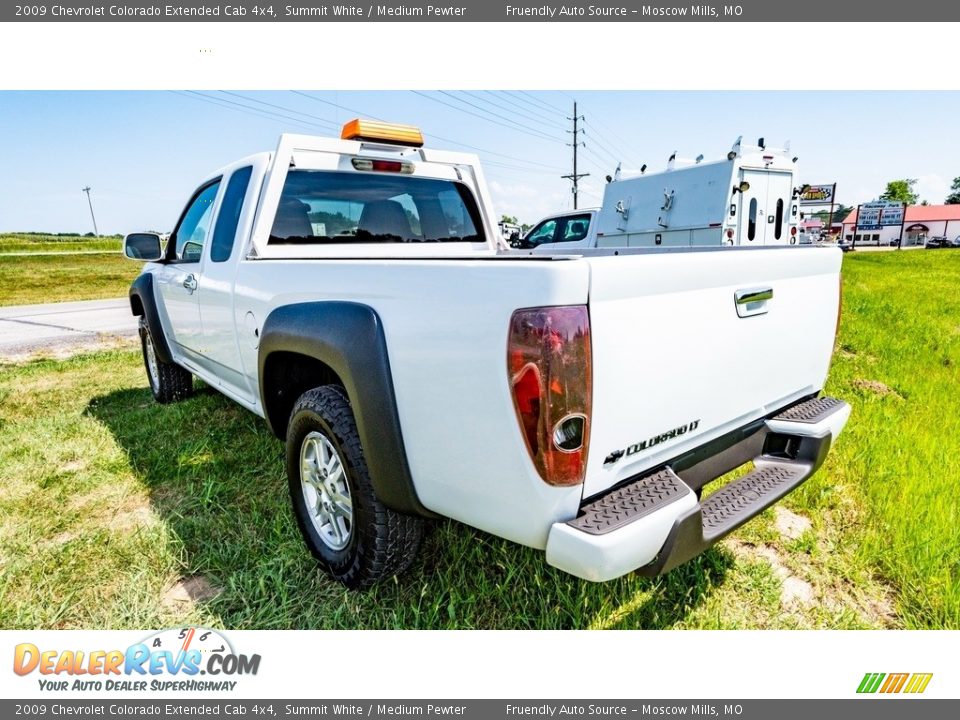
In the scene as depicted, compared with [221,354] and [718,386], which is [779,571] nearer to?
[718,386]

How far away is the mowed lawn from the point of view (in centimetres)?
229

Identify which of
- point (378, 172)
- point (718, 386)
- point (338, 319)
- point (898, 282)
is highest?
point (378, 172)

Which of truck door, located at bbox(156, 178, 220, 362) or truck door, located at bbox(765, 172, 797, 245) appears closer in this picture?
truck door, located at bbox(156, 178, 220, 362)

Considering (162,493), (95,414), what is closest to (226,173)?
(162,493)

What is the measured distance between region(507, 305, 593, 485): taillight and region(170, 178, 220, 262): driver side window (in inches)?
114

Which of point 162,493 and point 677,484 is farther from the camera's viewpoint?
point 162,493

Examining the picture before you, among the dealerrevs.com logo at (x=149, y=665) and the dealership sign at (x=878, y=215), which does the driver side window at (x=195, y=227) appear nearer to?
the dealerrevs.com logo at (x=149, y=665)

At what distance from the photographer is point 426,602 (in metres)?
2.37

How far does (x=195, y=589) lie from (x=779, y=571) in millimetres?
2640

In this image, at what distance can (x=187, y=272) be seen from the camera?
3807 mm

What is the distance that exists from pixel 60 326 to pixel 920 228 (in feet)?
306


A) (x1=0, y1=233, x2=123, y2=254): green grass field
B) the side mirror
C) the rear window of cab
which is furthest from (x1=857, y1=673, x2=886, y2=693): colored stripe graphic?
(x1=0, y1=233, x2=123, y2=254): green grass field

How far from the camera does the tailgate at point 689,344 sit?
1.60 m

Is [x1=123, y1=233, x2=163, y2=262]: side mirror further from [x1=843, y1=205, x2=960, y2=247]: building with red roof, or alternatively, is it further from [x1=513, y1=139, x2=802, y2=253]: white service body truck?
[x1=843, y1=205, x2=960, y2=247]: building with red roof
